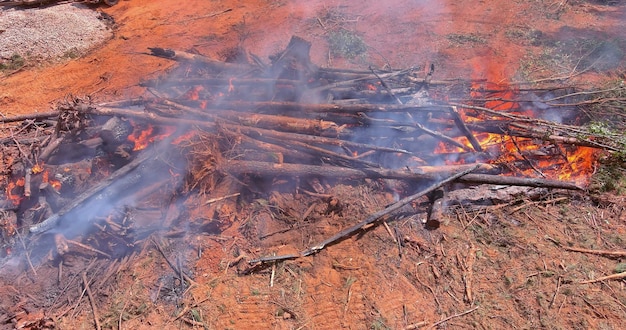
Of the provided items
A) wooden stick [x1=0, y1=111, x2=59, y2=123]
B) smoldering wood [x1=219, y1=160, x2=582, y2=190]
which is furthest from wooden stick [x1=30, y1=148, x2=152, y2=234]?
wooden stick [x1=0, y1=111, x2=59, y2=123]

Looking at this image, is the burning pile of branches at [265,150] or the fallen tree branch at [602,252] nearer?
the fallen tree branch at [602,252]

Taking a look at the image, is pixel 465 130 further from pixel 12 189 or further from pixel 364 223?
pixel 12 189

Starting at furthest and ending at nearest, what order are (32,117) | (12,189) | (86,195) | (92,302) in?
1. (32,117)
2. (12,189)
3. (86,195)
4. (92,302)

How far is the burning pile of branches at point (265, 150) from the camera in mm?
5680

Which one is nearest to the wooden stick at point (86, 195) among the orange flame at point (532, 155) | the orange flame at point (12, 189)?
the orange flame at point (12, 189)

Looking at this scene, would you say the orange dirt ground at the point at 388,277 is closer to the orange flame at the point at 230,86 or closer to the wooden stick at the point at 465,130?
the wooden stick at the point at 465,130

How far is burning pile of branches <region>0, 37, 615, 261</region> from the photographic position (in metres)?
5.68

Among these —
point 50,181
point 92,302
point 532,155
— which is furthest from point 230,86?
point 532,155

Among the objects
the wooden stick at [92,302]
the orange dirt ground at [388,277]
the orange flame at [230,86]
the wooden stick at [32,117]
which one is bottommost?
the orange dirt ground at [388,277]

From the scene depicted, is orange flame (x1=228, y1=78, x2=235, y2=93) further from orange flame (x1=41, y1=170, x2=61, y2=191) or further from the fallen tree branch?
the fallen tree branch

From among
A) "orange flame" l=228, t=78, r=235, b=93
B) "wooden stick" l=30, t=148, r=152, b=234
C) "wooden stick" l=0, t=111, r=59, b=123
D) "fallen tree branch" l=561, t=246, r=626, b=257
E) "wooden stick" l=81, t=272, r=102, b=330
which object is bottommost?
Result: "fallen tree branch" l=561, t=246, r=626, b=257

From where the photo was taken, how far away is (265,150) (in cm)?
612

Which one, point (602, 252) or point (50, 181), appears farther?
point (50, 181)

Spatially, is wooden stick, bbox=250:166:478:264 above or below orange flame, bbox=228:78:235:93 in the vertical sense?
below
